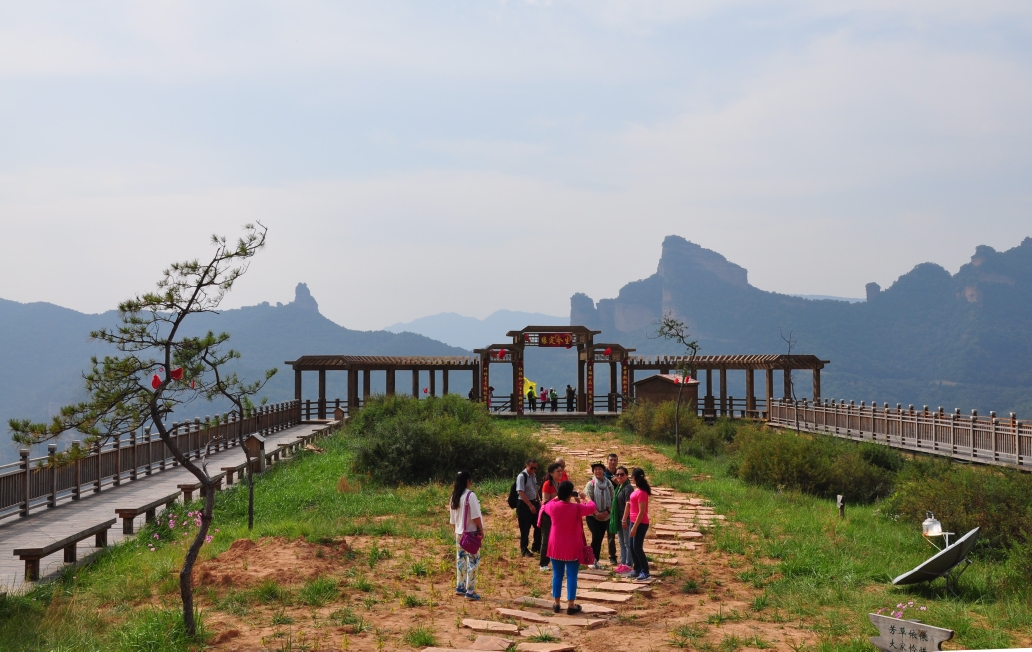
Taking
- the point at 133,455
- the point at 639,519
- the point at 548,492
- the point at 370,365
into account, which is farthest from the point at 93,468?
the point at 370,365

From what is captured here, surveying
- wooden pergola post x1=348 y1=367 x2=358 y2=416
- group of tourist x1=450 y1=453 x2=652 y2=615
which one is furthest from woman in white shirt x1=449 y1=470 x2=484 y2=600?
wooden pergola post x1=348 y1=367 x2=358 y2=416

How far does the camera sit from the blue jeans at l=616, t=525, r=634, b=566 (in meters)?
10.0

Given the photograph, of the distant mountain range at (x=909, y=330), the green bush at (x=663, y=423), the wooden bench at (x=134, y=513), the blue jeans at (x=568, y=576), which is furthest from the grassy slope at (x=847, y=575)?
the distant mountain range at (x=909, y=330)

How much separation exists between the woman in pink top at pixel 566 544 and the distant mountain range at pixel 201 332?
474ft

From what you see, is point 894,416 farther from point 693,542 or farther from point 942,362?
point 942,362

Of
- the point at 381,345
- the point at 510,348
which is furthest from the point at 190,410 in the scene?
the point at 510,348

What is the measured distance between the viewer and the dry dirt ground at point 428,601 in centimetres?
723

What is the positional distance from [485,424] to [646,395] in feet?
40.4

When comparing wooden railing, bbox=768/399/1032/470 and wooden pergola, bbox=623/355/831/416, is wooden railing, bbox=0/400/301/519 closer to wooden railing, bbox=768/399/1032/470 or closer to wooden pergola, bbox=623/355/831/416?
wooden railing, bbox=768/399/1032/470

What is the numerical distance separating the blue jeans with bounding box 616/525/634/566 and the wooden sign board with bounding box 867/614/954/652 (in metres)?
3.64

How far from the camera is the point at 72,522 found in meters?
13.2

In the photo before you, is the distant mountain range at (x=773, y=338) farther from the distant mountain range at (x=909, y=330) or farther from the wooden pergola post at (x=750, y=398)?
the wooden pergola post at (x=750, y=398)

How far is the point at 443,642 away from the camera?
7152 millimetres

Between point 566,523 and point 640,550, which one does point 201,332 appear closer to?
point 640,550
